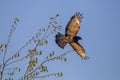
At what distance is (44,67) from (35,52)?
37 cm

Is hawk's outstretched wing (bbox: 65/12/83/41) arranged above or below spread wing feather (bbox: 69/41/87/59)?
above

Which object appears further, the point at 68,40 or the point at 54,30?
the point at 68,40

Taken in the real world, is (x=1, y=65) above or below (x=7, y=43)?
below

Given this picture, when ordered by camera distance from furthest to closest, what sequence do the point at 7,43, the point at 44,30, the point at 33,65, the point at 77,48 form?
the point at 77,48, the point at 44,30, the point at 7,43, the point at 33,65

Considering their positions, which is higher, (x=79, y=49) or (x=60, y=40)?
(x=60, y=40)

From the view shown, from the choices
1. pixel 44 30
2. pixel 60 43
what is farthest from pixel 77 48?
pixel 44 30

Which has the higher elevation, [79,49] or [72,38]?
[72,38]

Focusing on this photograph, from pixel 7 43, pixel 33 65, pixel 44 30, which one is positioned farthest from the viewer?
pixel 44 30

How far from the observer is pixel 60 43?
480 inches

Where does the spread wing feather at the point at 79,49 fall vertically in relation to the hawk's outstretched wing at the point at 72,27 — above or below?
below

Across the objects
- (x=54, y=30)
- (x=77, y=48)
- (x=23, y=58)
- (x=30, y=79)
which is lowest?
(x=30, y=79)

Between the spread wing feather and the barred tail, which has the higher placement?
the barred tail

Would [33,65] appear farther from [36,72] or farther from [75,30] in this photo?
[75,30]

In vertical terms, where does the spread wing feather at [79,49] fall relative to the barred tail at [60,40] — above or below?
below
